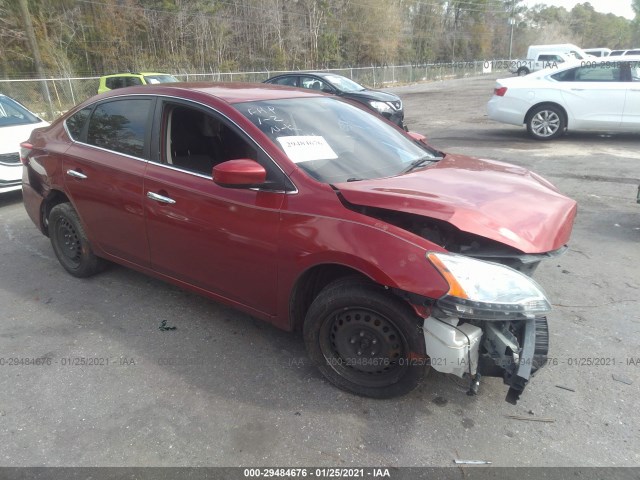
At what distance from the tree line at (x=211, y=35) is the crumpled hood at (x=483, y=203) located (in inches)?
824

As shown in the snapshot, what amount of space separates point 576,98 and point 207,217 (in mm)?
9276

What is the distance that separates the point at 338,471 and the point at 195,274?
64.8 inches

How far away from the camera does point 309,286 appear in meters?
2.86

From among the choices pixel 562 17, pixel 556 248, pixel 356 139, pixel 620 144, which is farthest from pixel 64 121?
pixel 562 17

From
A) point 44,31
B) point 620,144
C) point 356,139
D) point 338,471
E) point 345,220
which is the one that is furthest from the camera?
point 44,31

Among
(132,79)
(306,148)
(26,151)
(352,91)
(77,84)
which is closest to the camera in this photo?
(306,148)

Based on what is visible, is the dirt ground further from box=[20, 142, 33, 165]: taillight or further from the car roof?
the car roof

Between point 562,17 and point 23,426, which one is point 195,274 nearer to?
point 23,426

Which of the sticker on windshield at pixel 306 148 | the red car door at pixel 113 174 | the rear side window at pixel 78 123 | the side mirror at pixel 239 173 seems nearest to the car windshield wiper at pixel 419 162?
the sticker on windshield at pixel 306 148

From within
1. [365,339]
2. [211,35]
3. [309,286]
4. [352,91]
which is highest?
[211,35]

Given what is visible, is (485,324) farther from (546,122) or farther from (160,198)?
(546,122)

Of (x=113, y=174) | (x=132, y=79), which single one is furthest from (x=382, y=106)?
(x=113, y=174)

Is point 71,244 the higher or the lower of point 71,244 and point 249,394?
the higher

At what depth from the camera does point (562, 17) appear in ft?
346
